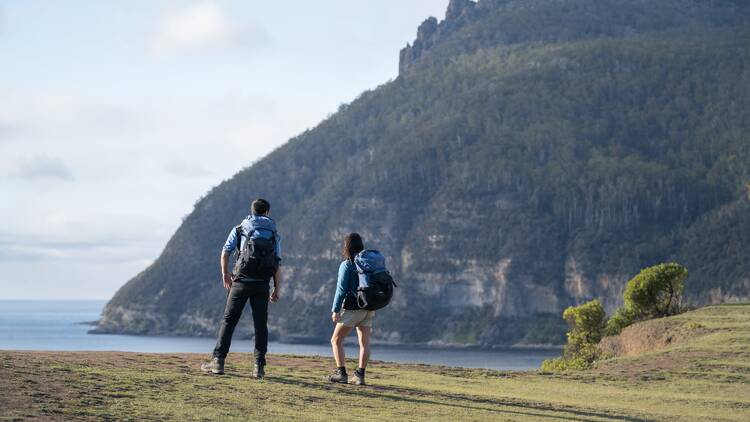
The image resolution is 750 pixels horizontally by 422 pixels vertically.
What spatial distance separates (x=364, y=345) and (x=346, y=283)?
3.63 ft

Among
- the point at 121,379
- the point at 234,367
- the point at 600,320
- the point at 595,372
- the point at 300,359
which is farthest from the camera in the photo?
the point at 600,320

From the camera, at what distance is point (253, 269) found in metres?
17.8

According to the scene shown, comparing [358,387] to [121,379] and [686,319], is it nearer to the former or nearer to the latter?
[121,379]

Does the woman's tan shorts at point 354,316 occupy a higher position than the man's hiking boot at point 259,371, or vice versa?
the woman's tan shorts at point 354,316

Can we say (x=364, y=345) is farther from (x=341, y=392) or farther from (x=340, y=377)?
(x=341, y=392)

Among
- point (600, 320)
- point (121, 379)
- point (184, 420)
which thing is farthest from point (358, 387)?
point (600, 320)

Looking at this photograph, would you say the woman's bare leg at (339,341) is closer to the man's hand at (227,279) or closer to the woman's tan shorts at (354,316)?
the woman's tan shorts at (354,316)

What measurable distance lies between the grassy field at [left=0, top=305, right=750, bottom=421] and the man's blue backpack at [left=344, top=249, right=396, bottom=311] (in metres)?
1.40

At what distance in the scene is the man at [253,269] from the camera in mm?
17703

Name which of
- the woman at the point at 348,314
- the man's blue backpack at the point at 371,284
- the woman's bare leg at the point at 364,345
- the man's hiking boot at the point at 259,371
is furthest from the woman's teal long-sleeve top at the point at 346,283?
the man's hiking boot at the point at 259,371

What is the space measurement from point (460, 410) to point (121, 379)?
500 cm

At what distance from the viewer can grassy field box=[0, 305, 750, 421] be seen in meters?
15.0

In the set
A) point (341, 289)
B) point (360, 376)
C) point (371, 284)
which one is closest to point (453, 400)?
point (360, 376)

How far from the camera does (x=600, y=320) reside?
2206 inches
